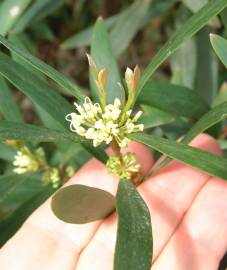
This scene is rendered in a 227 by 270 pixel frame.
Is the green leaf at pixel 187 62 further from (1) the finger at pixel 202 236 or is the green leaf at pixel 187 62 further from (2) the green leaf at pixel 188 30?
(2) the green leaf at pixel 188 30

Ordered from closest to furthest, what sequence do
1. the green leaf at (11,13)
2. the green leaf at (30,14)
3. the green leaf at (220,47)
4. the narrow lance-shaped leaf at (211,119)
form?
the narrow lance-shaped leaf at (211,119) < the green leaf at (220,47) < the green leaf at (11,13) < the green leaf at (30,14)

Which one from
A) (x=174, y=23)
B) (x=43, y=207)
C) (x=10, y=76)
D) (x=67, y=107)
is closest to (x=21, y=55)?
(x=10, y=76)

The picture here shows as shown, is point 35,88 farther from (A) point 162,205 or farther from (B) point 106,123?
(A) point 162,205

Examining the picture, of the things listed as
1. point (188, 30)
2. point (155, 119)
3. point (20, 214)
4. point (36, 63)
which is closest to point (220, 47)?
point (188, 30)

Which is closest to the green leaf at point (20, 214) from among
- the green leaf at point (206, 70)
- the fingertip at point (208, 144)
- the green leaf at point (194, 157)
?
the fingertip at point (208, 144)

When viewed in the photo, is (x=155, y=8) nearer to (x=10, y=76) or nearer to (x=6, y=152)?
(x=6, y=152)

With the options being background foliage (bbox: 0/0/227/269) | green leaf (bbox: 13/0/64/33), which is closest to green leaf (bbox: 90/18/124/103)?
background foliage (bbox: 0/0/227/269)
